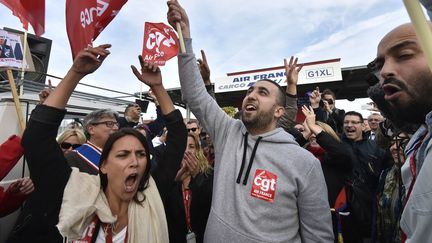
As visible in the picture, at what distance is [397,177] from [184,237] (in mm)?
1810

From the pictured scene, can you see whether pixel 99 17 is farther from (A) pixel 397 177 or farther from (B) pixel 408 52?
(A) pixel 397 177

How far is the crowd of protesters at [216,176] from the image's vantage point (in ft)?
3.37

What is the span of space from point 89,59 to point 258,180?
1.22 metres

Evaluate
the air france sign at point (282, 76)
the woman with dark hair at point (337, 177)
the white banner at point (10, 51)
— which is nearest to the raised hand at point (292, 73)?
the woman with dark hair at point (337, 177)

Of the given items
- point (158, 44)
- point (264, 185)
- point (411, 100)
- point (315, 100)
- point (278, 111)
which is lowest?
point (264, 185)

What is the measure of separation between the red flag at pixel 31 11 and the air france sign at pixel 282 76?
38.8 ft

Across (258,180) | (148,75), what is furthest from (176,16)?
(258,180)

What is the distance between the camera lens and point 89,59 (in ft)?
5.26

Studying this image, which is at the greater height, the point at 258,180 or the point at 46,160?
the point at 46,160

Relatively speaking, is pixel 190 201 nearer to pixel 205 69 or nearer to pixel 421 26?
pixel 205 69

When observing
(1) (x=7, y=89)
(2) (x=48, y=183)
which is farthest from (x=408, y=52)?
(1) (x=7, y=89)

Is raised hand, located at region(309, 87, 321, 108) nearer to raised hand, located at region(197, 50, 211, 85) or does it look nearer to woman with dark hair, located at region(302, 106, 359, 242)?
woman with dark hair, located at region(302, 106, 359, 242)

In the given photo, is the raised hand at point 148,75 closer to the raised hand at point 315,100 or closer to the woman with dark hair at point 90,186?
the woman with dark hair at point 90,186

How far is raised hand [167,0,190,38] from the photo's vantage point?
2.03 meters
